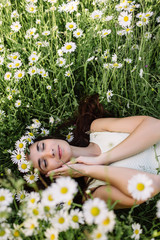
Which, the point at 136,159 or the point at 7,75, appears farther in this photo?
the point at 7,75

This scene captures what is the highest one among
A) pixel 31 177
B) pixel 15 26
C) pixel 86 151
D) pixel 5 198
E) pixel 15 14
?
pixel 15 14

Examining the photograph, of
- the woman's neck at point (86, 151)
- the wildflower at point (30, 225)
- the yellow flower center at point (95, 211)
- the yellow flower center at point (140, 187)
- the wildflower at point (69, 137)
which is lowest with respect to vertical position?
the wildflower at point (69, 137)

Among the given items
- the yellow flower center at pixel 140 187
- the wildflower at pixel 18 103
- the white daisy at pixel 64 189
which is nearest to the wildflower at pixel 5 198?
the white daisy at pixel 64 189

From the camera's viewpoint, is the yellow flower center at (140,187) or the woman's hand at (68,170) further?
the woman's hand at (68,170)

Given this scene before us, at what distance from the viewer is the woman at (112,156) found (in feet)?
5.02

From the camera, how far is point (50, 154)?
5.78 ft

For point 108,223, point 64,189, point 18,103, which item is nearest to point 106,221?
point 108,223

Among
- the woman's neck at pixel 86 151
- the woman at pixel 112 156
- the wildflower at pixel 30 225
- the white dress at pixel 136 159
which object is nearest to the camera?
the wildflower at pixel 30 225

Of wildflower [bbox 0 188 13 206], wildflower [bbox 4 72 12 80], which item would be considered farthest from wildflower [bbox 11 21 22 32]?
wildflower [bbox 0 188 13 206]

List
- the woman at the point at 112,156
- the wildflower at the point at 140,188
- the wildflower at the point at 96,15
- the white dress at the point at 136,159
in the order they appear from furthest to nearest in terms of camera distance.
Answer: the wildflower at the point at 96,15 → the white dress at the point at 136,159 → the woman at the point at 112,156 → the wildflower at the point at 140,188

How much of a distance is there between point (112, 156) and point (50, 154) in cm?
41

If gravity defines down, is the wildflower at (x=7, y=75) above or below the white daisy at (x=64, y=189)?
below

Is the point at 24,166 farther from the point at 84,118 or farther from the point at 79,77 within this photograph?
the point at 79,77

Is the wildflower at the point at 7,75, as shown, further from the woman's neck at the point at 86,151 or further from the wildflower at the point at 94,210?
the wildflower at the point at 94,210
